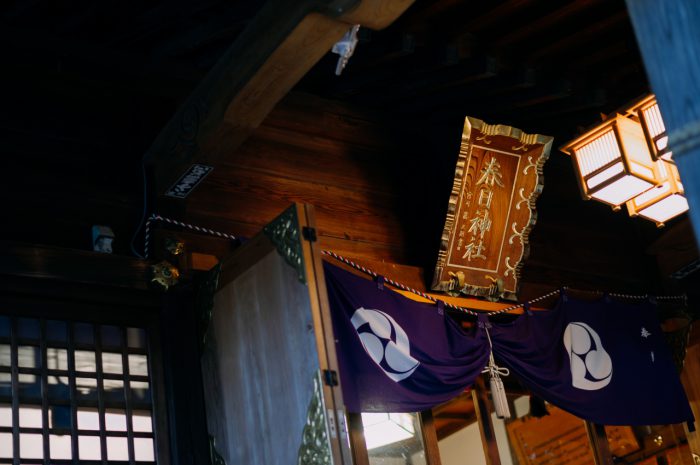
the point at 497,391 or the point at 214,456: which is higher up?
the point at 497,391

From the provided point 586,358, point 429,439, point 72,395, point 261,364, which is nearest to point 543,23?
point 586,358

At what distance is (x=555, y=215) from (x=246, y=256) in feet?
12.3

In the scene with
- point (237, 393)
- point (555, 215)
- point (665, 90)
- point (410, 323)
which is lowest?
point (665, 90)

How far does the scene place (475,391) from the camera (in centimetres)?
718

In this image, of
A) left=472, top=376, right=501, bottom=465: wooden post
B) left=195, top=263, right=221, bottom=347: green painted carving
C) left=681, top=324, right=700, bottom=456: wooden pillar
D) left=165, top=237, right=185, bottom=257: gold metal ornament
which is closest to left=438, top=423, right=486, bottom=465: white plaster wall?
left=681, top=324, right=700, bottom=456: wooden pillar

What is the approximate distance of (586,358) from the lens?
7.31 m

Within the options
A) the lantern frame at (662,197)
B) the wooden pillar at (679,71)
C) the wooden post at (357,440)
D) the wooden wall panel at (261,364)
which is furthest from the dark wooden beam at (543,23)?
the wooden pillar at (679,71)

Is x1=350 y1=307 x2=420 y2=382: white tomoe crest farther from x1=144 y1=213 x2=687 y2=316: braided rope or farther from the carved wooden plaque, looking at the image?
the carved wooden plaque

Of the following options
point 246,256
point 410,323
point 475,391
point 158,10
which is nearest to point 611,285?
point 475,391

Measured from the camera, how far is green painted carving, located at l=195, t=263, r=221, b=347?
5.84m

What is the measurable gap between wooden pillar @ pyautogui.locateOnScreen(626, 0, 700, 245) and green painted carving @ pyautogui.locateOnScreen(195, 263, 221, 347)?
13.7ft

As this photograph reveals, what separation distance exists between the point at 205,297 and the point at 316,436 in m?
1.45

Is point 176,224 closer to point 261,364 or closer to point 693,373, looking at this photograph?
point 261,364

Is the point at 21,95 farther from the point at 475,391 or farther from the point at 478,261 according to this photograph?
the point at 475,391
